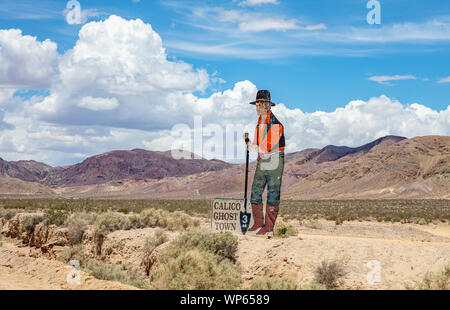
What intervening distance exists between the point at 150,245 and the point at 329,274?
755 cm

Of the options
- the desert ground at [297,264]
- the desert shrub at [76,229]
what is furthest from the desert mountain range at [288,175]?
the desert ground at [297,264]

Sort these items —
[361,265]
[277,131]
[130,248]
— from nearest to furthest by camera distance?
[361,265] < [277,131] < [130,248]

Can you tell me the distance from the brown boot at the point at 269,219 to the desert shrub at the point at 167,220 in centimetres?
521

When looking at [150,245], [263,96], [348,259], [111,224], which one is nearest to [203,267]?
[348,259]

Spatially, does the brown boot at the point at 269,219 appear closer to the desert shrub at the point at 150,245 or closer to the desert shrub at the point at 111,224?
the desert shrub at the point at 150,245

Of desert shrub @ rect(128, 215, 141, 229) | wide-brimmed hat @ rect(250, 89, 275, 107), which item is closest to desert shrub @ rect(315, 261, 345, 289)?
wide-brimmed hat @ rect(250, 89, 275, 107)

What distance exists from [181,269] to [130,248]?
681cm

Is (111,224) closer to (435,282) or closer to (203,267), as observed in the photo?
(203,267)

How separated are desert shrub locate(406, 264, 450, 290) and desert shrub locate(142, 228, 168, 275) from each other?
8743 mm

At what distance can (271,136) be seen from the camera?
1426 centimetres

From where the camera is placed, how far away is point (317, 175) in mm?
112625

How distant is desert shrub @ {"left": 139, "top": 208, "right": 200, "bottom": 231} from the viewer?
64.4 ft
